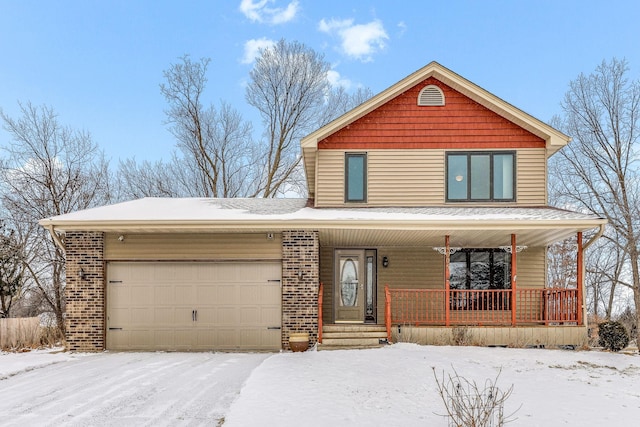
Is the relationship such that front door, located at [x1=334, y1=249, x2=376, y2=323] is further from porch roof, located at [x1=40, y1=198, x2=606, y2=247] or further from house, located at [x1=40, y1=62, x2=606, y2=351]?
porch roof, located at [x1=40, y1=198, x2=606, y2=247]

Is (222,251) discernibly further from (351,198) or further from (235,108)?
(235,108)

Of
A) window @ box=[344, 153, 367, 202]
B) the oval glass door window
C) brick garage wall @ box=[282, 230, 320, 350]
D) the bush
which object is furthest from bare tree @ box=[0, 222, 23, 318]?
the bush

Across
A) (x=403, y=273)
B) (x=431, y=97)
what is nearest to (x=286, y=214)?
(x=403, y=273)

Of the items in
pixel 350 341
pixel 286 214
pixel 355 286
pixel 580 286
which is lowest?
pixel 350 341

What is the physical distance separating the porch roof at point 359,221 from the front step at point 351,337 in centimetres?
228

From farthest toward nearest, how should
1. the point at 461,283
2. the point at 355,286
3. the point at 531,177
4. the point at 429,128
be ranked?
1. the point at 355,286
2. the point at 461,283
3. the point at 429,128
4. the point at 531,177

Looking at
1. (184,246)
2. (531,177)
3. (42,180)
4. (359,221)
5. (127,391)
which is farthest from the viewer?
(42,180)

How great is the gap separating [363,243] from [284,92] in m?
15.8

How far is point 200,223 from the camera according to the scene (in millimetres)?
11539

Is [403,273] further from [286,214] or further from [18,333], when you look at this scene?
[18,333]

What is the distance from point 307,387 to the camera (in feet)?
26.0

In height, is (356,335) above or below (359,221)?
below

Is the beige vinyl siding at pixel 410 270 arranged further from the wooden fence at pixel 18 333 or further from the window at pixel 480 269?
the wooden fence at pixel 18 333

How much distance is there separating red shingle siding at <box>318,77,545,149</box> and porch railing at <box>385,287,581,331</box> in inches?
157
